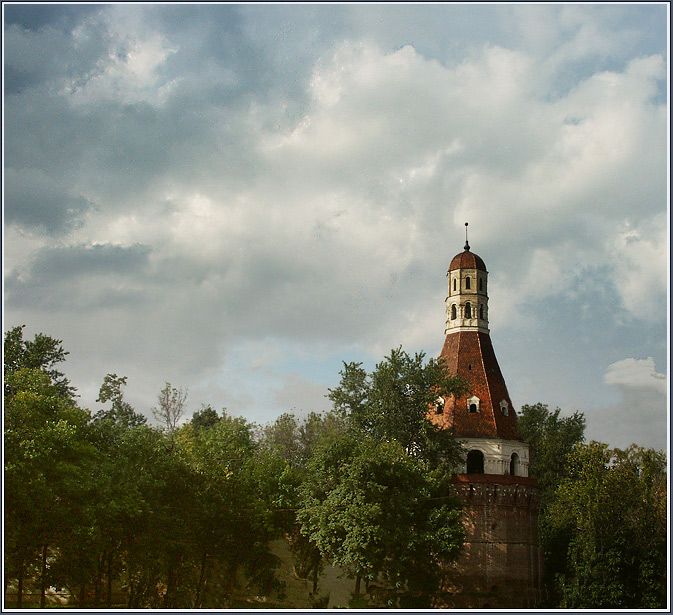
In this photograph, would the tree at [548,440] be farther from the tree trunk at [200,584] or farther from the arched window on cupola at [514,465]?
the tree trunk at [200,584]

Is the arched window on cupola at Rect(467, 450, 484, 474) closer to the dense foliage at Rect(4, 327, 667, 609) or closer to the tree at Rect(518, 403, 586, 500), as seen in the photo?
the dense foliage at Rect(4, 327, 667, 609)

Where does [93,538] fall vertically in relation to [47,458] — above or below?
below

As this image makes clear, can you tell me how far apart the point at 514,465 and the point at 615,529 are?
718 cm

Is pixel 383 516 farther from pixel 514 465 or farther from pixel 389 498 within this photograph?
pixel 514 465

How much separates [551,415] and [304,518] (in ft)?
110

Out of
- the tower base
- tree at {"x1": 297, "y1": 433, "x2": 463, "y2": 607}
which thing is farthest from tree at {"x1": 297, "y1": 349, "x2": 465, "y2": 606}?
the tower base

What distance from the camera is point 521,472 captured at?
48.0m

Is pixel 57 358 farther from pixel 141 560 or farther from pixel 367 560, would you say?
pixel 367 560

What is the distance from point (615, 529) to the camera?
4678 cm

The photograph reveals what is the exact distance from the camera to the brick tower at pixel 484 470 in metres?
43.1

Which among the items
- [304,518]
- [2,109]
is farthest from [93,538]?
[2,109]

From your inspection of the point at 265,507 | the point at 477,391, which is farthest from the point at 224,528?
the point at 477,391

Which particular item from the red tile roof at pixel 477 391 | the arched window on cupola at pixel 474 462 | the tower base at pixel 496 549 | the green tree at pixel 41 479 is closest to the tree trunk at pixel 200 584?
the green tree at pixel 41 479

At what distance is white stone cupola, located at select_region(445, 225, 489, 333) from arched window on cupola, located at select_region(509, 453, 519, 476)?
8.94m
